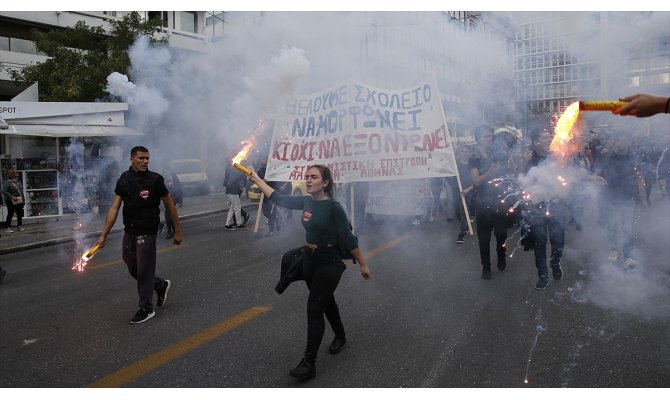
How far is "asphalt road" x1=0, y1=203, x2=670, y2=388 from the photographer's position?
3.50 m

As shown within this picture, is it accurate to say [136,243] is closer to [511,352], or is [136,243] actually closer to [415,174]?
[511,352]

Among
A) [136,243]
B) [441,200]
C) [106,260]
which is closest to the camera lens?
[136,243]

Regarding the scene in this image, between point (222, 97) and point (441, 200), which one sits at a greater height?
point (222, 97)

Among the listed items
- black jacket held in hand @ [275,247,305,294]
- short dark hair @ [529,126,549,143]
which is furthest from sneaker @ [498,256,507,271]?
black jacket held in hand @ [275,247,305,294]

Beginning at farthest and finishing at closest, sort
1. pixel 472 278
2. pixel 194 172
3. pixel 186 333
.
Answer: pixel 194 172
pixel 472 278
pixel 186 333

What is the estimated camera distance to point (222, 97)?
10.5m

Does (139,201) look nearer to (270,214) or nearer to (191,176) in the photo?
(270,214)

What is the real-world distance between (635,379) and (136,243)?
4.23 meters

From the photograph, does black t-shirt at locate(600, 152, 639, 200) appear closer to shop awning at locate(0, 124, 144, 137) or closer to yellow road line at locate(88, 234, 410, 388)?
yellow road line at locate(88, 234, 410, 388)

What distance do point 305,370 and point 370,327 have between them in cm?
111

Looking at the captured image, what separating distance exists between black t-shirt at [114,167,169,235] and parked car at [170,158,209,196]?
1441cm

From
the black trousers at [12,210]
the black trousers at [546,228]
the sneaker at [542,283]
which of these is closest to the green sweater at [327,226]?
the sneaker at [542,283]

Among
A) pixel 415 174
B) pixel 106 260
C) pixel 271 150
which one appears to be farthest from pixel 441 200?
pixel 106 260

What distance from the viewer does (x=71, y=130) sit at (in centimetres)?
1142
